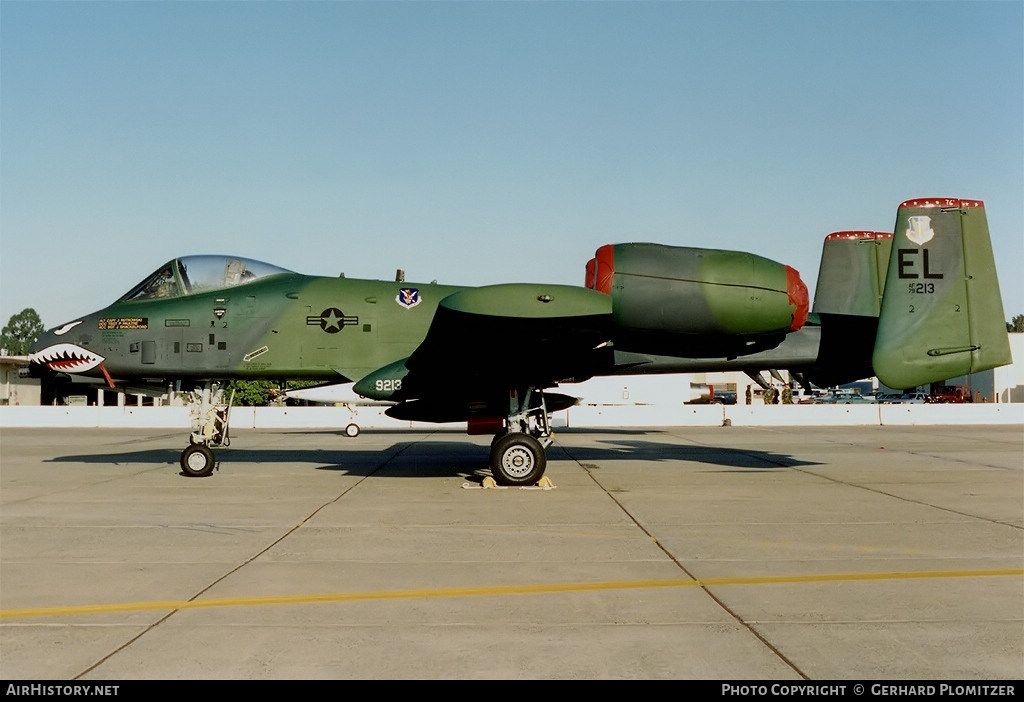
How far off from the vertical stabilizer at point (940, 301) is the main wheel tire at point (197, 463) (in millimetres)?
11051

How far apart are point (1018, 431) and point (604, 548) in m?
26.0

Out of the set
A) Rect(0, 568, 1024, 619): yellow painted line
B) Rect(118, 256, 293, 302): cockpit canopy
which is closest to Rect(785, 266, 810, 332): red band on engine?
Rect(0, 568, 1024, 619): yellow painted line

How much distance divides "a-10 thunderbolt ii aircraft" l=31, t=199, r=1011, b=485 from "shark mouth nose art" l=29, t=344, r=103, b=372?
0.02 m

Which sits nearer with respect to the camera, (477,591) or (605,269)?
(477,591)

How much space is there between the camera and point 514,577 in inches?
255

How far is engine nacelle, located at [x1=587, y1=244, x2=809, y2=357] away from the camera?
11367 mm

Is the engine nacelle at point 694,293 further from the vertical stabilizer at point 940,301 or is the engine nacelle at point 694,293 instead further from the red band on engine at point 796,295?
the vertical stabilizer at point 940,301

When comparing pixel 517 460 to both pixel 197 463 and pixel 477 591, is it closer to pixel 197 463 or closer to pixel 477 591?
pixel 197 463

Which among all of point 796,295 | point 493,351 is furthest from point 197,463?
point 796,295

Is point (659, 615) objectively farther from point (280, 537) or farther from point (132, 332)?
point (132, 332)

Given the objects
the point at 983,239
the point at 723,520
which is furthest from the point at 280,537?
the point at 983,239

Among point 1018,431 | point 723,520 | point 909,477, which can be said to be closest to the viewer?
point 723,520

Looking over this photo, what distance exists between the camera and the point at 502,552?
7.51m

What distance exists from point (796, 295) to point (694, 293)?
1.56 m
